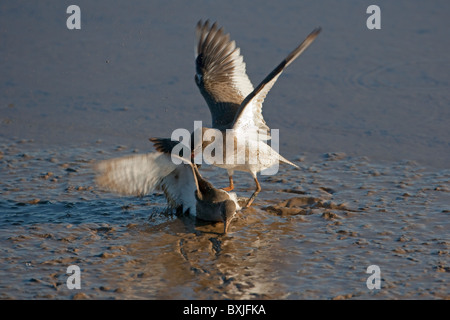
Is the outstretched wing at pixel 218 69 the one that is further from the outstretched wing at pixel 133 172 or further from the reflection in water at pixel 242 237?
the outstretched wing at pixel 133 172

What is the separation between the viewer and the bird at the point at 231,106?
6267 mm

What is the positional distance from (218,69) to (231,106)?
2.21 feet

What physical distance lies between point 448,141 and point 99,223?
A: 4.02m

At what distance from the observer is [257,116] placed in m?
6.67

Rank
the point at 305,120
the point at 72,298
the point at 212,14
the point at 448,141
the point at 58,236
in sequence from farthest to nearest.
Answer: the point at 212,14
the point at 305,120
the point at 448,141
the point at 58,236
the point at 72,298

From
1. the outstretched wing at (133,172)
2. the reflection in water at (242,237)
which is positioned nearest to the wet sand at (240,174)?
the reflection in water at (242,237)

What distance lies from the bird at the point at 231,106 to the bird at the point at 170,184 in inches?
8.2

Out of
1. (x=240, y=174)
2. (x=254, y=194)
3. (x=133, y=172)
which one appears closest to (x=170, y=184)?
(x=133, y=172)

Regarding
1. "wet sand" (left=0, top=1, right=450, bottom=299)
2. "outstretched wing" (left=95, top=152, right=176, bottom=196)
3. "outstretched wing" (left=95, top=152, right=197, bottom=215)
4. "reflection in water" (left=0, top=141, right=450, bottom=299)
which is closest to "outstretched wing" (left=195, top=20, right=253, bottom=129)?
"wet sand" (left=0, top=1, right=450, bottom=299)

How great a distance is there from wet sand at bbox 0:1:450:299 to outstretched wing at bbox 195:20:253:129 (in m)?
0.62

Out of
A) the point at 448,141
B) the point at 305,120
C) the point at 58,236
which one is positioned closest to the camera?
the point at 58,236

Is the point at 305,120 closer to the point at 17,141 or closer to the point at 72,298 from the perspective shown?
the point at 17,141
